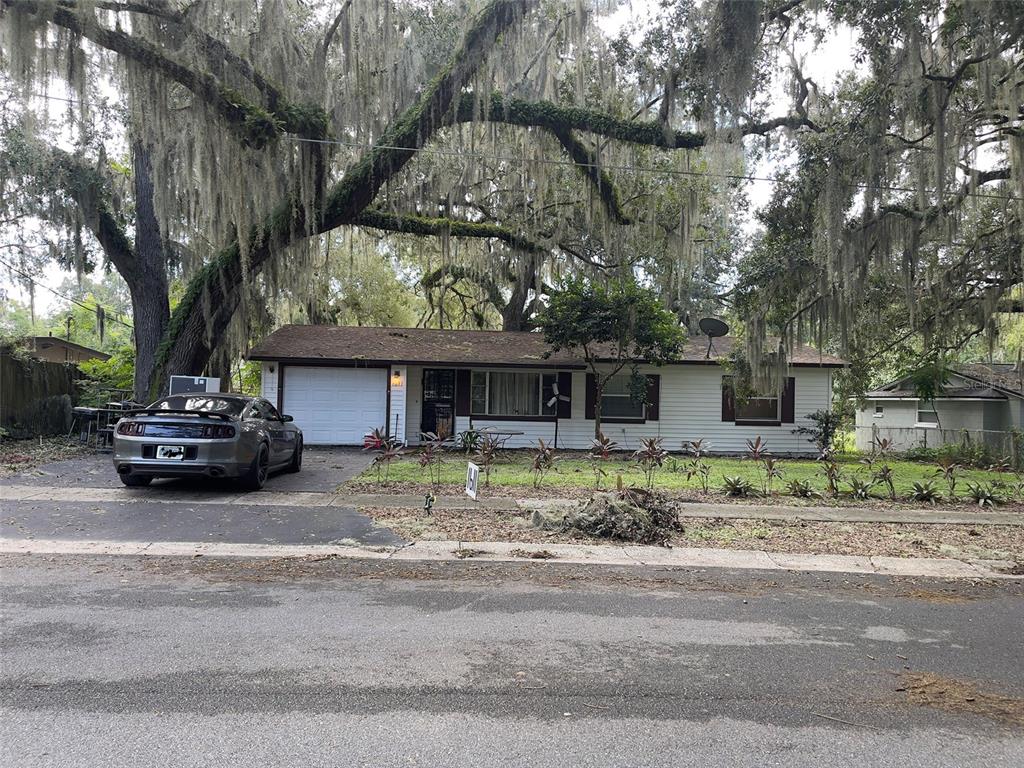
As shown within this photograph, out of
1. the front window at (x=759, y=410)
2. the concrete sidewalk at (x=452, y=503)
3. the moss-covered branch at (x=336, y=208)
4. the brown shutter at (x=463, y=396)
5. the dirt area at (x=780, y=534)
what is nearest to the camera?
the dirt area at (x=780, y=534)

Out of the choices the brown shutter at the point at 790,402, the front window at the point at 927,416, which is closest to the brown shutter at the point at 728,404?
the brown shutter at the point at 790,402

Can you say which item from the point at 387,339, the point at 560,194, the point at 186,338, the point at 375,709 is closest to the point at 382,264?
the point at 387,339

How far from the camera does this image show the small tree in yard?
16906mm

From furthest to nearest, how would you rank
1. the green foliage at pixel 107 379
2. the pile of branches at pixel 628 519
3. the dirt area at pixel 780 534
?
1. the green foliage at pixel 107 379
2. the pile of branches at pixel 628 519
3. the dirt area at pixel 780 534

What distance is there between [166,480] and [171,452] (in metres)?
2.25

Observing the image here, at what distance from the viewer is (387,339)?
67.9 feet

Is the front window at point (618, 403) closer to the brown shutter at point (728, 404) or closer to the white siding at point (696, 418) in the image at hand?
the white siding at point (696, 418)

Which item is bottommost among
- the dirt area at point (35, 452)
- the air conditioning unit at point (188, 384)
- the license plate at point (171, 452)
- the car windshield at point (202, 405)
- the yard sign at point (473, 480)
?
the dirt area at point (35, 452)

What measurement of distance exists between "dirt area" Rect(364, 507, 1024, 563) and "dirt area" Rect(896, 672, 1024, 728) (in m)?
3.70

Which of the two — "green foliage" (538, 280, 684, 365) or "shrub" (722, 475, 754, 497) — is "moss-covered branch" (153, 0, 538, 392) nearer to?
"green foliage" (538, 280, 684, 365)

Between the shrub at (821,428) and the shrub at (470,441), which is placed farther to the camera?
the shrub at (821,428)

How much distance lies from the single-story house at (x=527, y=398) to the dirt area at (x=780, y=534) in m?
9.74

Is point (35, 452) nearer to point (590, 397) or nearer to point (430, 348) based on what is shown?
point (430, 348)

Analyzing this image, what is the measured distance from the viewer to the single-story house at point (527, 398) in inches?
751
